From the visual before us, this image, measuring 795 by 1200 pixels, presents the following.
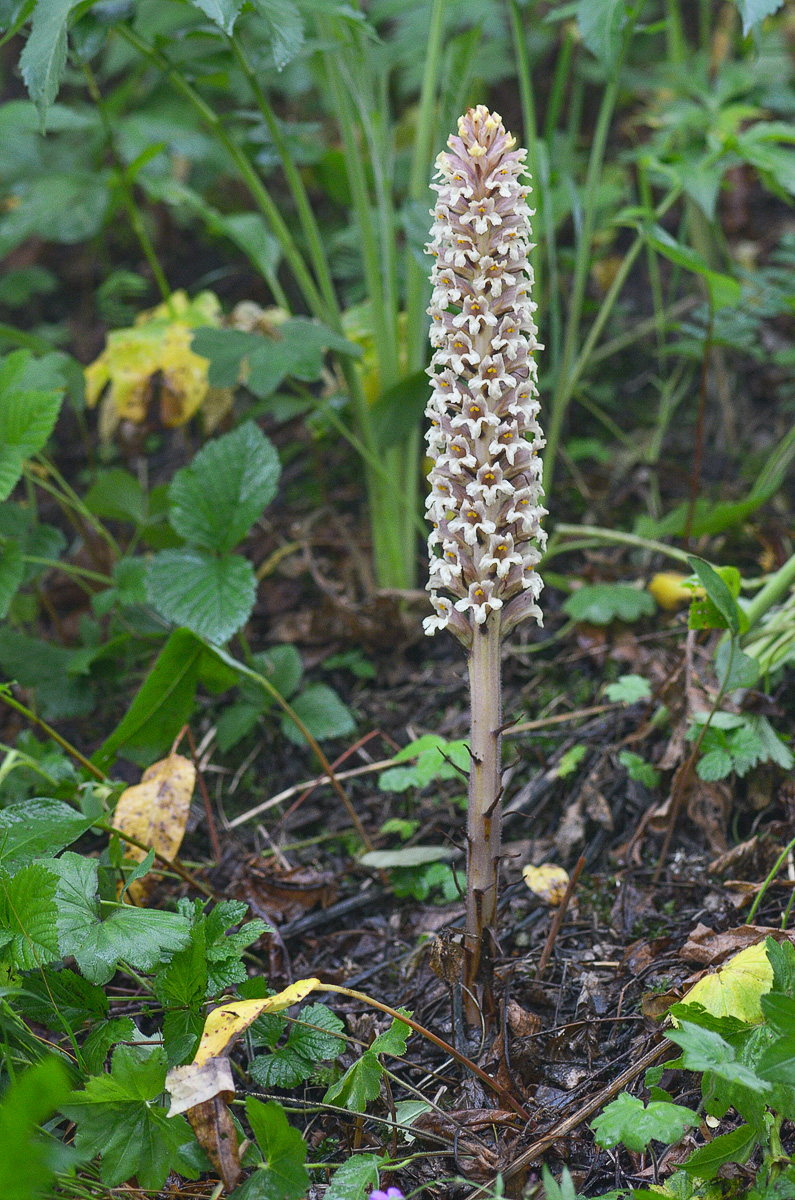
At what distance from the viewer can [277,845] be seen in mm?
2469

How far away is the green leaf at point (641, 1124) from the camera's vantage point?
1.41 metres

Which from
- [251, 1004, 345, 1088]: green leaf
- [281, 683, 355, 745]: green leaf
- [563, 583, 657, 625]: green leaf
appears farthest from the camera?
[563, 583, 657, 625]: green leaf

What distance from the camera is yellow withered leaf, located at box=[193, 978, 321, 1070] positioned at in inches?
59.7

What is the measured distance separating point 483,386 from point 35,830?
124 cm

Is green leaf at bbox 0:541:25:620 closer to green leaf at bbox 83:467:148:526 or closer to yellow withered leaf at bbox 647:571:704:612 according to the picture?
green leaf at bbox 83:467:148:526

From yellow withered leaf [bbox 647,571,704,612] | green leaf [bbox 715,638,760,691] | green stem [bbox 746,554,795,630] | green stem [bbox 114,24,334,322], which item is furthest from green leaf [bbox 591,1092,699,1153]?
green stem [bbox 114,24,334,322]

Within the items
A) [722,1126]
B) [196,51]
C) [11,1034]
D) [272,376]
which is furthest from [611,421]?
[11,1034]

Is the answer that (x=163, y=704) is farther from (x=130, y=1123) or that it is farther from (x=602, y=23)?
(x=602, y=23)

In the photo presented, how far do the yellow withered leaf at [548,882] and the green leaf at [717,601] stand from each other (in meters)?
0.66

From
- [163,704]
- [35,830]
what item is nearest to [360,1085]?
[35,830]

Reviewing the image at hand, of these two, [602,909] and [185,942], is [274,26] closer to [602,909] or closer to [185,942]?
[185,942]

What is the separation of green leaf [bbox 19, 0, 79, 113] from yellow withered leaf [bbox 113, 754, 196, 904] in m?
1.52

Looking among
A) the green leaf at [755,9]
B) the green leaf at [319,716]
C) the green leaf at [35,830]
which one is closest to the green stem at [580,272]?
the green leaf at [755,9]

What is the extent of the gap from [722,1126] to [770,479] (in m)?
2.11
